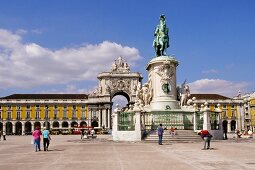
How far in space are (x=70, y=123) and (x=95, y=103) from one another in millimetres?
9951

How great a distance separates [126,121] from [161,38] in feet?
25.5

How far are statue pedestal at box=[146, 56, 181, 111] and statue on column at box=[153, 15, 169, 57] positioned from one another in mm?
1323

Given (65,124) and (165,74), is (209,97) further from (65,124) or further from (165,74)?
(165,74)

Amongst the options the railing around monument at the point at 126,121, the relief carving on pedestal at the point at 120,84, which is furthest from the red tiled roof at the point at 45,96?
the railing around monument at the point at 126,121

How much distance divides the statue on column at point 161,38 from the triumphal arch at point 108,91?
79.5 meters

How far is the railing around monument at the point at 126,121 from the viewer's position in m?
28.3

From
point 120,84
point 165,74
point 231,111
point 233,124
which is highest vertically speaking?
point 120,84

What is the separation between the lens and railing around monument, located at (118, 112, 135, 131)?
93.0 ft

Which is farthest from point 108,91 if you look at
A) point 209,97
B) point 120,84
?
point 209,97

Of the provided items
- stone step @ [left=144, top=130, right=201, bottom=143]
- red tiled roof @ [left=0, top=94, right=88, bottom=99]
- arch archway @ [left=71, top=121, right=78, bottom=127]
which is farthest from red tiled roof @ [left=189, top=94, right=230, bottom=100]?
stone step @ [left=144, top=130, right=201, bottom=143]

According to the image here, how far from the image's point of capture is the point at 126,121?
95.0 feet

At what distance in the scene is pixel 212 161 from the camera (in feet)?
42.2

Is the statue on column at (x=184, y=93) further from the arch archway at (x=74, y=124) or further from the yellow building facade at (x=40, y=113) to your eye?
the arch archway at (x=74, y=124)

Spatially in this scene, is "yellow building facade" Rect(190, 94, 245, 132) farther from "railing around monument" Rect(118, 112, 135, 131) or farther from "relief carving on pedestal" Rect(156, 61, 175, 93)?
"railing around monument" Rect(118, 112, 135, 131)
